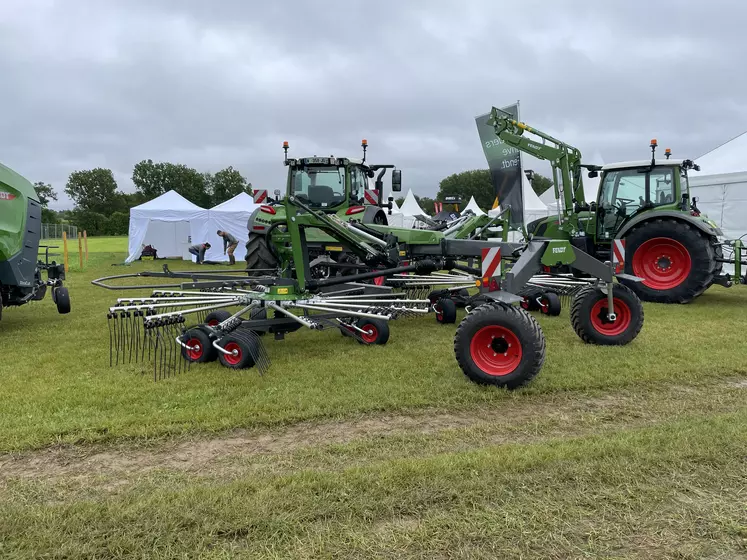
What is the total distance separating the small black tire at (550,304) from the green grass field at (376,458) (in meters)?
1.91

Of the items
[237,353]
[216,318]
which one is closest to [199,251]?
[216,318]

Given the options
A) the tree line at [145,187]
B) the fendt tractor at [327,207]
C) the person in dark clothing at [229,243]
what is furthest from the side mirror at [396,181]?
the tree line at [145,187]

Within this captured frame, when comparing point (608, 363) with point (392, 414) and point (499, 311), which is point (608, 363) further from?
point (392, 414)

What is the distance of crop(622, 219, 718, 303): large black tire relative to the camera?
25.8 ft

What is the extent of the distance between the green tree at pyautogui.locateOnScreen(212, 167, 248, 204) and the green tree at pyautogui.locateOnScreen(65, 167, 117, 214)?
45.4ft

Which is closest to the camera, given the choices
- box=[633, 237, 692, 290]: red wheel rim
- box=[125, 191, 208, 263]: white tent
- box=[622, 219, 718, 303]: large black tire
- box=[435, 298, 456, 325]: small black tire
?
box=[435, 298, 456, 325]: small black tire

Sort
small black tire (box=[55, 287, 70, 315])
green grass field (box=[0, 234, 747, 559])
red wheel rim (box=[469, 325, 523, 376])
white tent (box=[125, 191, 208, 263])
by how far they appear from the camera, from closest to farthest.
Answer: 1. green grass field (box=[0, 234, 747, 559])
2. red wheel rim (box=[469, 325, 523, 376])
3. small black tire (box=[55, 287, 70, 315])
4. white tent (box=[125, 191, 208, 263])

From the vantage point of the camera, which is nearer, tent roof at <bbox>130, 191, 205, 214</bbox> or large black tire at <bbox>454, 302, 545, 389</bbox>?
large black tire at <bbox>454, 302, 545, 389</bbox>

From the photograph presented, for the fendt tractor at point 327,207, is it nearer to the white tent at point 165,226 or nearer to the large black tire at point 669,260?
the large black tire at point 669,260

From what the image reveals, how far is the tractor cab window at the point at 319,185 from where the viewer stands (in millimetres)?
8391

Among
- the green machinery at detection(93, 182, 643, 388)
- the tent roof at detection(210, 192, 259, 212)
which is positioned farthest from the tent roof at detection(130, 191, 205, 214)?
the green machinery at detection(93, 182, 643, 388)

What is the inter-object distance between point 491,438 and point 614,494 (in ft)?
2.78

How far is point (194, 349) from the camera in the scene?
479 centimetres

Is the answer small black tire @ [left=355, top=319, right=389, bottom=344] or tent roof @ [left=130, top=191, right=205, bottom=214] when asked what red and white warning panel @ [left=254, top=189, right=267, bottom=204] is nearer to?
small black tire @ [left=355, top=319, right=389, bottom=344]
